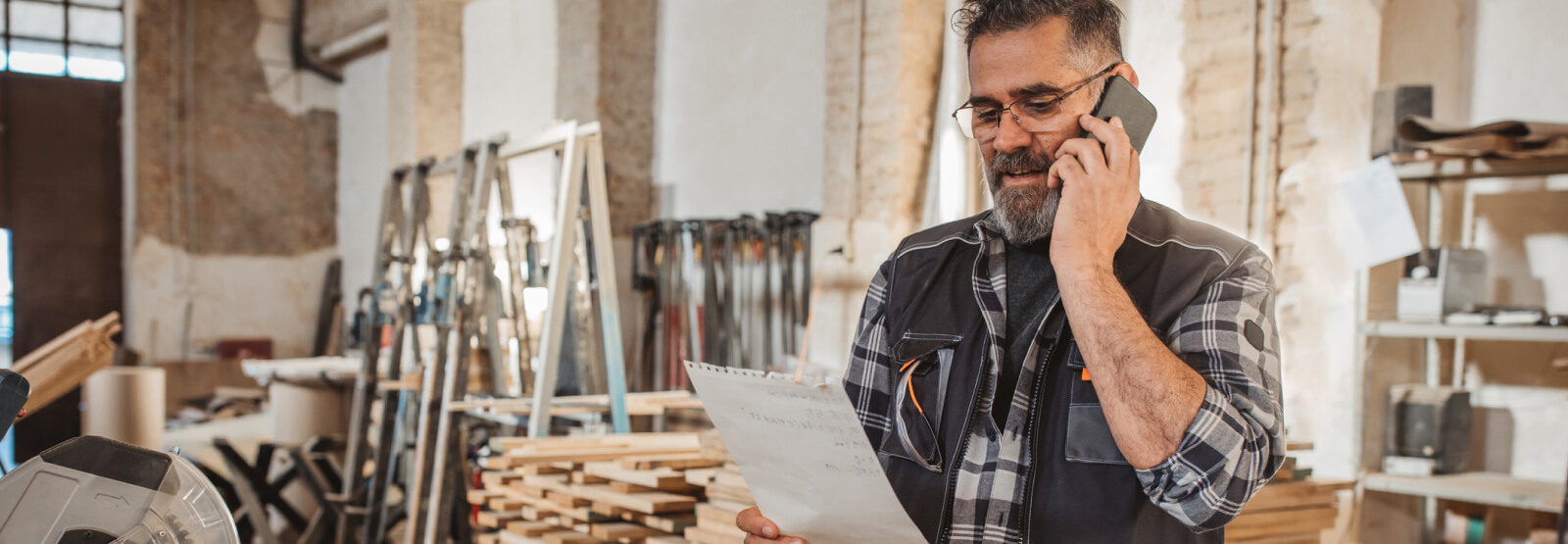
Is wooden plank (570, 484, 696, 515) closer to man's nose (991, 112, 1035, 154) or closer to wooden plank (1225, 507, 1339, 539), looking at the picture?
wooden plank (1225, 507, 1339, 539)

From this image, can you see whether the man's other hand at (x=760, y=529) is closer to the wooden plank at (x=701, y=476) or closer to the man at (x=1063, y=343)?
the man at (x=1063, y=343)

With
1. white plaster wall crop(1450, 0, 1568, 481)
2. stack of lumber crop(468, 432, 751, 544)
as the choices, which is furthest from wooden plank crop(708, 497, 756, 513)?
white plaster wall crop(1450, 0, 1568, 481)

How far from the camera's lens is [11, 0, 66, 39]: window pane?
33.3 ft

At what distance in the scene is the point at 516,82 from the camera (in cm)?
832

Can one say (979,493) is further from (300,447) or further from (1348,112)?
(300,447)

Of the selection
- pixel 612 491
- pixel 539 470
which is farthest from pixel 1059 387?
pixel 539 470

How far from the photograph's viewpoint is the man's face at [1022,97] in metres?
1.45

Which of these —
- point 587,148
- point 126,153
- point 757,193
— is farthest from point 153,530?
point 126,153

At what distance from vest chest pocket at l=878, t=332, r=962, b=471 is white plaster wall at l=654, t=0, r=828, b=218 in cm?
434

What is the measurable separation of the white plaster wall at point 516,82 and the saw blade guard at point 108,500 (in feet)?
20.6

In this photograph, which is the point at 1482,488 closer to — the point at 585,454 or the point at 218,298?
the point at 585,454

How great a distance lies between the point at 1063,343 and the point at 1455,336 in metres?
2.49

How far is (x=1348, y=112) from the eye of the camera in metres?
3.60

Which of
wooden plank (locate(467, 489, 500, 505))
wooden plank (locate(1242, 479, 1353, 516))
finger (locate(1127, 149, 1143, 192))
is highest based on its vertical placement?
finger (locate(1127, 149, 1143, 192))
